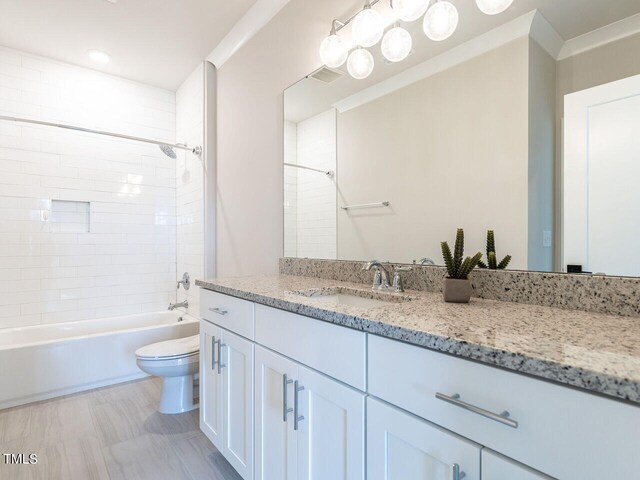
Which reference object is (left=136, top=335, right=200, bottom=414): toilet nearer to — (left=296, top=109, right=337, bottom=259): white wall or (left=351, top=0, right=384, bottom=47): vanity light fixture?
(left=296, top=109, right=337, bottom=259): white wall

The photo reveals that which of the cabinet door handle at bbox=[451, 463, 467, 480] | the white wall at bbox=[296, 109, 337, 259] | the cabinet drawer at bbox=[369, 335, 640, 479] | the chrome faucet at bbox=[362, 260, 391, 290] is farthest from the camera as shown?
the white wall at bbox=[296, 109, 337, 259]

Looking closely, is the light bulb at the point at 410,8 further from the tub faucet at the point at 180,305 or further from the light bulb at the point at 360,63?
the tub faucet at the point at 180,305

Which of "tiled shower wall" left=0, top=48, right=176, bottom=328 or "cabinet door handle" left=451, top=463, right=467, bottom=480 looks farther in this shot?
"tiled shower wall" left=0, top=48, right=176, bottom=328

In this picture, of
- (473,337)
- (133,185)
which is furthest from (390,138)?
(133,185)

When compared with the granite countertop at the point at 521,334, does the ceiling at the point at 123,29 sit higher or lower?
higher

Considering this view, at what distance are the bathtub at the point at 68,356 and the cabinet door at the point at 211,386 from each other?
1342 mm

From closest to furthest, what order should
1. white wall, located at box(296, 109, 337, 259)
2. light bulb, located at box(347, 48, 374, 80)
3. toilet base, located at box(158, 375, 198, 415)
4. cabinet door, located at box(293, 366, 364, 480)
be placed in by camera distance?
1. cabinet door, located at box(293, 366, 364, 480)
2. light bulb, located at box(347, 48, 374, 80)
3. white wall, located at box(296, 109, 337, 259)
4. toilet base, located at box(158, 375, 198, 415)

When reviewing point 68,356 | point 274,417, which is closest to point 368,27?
point 274,417

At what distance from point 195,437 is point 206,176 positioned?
198 cm

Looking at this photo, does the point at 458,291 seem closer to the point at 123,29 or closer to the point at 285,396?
the point at 285,396

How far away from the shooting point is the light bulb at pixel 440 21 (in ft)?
4.29

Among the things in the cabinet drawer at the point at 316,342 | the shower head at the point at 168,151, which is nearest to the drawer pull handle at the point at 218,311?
the cabinet drawer at the point at 316,342

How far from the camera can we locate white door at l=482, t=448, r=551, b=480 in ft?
1.89

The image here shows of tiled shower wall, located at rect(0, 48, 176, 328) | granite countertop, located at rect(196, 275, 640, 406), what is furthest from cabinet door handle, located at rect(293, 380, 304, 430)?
tiled shower wall, located at rect(0, 48, 176, 328)
